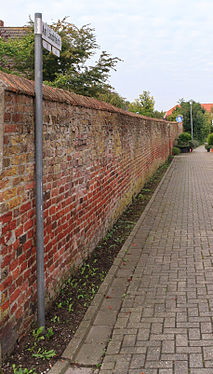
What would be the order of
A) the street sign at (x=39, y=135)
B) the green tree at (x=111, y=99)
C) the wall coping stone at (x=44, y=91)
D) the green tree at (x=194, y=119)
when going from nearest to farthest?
the wall coping stone at (x=44, y=91), the street sign at (x=39, y=135), the green tree at (x=111, y=99), the green tree at (x=194, y=119)

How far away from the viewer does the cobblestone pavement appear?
312 cm

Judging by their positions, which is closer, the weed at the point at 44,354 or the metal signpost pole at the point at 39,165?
the weed at the point at 44,354

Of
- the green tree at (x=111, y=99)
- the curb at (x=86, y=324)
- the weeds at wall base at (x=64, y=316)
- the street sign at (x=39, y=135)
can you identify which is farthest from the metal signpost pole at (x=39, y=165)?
the green tree at (x=111, y=99)

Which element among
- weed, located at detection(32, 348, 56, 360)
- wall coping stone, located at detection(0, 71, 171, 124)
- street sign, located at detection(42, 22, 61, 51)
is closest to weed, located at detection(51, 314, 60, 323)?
weed, located at detection(32, 348, 56, 360)

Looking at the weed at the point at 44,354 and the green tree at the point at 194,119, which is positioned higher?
the green tree at the point at 194,119

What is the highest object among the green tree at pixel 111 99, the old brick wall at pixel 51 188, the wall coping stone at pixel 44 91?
the green tree at pixel 111 99

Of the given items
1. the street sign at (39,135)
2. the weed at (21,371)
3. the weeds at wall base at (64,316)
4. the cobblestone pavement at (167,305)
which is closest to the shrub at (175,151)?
the cobblestone pavement at (167,305)

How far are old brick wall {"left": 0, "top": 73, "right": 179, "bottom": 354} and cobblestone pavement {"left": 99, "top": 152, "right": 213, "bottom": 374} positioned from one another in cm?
78

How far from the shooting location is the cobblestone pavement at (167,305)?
3123mm

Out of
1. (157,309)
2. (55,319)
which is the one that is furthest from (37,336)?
(157,309)

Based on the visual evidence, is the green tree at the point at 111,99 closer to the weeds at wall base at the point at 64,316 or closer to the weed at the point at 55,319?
the weeds at wall base at the point at 64,316

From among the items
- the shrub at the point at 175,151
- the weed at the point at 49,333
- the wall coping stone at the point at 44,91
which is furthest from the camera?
the shrub at the point at 175,151

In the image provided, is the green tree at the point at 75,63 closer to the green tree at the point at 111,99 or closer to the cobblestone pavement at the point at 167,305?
the green tree at the point at 111,99

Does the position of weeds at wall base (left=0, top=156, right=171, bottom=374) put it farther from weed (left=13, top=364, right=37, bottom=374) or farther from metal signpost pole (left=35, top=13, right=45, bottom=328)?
metal signpost pole (left=35, top=13, right=45, bottom=328)
